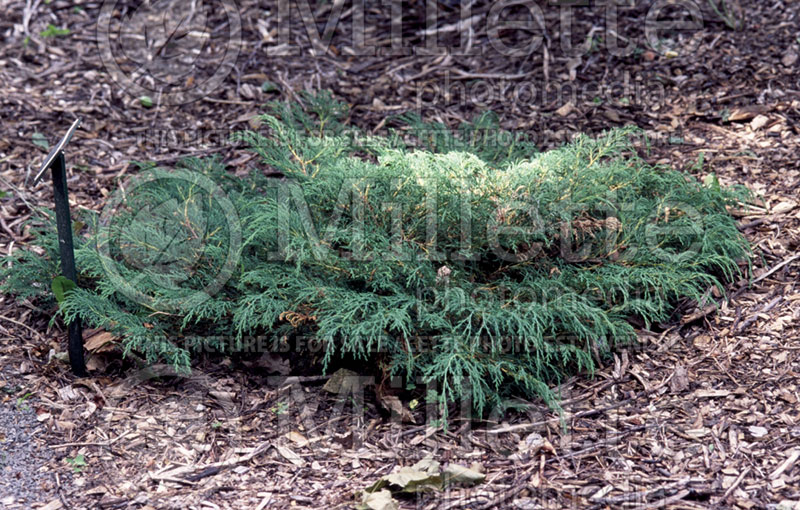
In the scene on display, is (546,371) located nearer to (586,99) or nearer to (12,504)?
(12,504)

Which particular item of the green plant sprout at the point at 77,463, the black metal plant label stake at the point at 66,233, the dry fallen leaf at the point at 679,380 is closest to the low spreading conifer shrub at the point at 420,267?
the black metal plant label stake at the point at 66,233

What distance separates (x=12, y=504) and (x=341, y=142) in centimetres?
211

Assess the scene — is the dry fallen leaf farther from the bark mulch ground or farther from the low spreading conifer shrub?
the low spreading conifer shrub

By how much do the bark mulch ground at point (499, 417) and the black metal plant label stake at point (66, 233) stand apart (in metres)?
0.11

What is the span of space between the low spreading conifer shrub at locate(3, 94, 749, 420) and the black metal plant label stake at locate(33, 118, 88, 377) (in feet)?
0.30

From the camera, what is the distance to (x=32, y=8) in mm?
5824

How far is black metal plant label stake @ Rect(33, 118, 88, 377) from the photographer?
288cm

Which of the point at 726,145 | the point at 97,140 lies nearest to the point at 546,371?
the point at 726,145

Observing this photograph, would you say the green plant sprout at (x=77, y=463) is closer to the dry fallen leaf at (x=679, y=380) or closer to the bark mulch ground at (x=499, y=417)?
the bark mulch ground at (x=499, y=417)

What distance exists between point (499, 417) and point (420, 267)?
26.0 inches

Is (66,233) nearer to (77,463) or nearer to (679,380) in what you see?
(77,463)

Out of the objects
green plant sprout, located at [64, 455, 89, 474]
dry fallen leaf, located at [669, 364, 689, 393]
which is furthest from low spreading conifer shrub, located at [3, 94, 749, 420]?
green plant sprout, located at [64, 455, 89, 474]

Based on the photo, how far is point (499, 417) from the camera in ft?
9.64

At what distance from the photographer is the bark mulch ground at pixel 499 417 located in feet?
8.70
